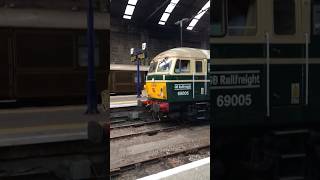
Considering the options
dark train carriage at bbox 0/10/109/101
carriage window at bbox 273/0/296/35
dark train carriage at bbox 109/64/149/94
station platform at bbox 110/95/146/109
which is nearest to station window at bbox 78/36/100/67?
dark train carriage at bbox 0/10/109/101

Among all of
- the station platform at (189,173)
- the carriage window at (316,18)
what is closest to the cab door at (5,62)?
the station platform at (189,173)

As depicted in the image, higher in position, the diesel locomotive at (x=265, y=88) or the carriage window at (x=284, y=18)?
the carriage window at (x=284, y=18)

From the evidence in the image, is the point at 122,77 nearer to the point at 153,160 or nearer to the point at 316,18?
the point at 153,160

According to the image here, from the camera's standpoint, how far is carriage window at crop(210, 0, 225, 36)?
2.03m

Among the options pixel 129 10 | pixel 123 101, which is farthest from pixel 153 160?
pixel 129 10

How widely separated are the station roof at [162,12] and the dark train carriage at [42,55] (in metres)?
0.51

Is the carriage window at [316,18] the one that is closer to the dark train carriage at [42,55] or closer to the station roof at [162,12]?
the station roof at [162,12]

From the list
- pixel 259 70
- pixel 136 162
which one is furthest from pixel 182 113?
pixel 259 70

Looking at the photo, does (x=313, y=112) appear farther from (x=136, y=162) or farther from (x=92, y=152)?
(x=92, y=152)

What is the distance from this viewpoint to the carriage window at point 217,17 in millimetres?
2029

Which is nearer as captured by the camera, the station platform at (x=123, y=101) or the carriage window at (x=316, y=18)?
the carriage window at (x=316, y=18)

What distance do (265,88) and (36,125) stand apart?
4.65ft

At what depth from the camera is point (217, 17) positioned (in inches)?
80.4

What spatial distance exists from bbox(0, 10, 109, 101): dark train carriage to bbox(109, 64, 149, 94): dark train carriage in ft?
0.83
